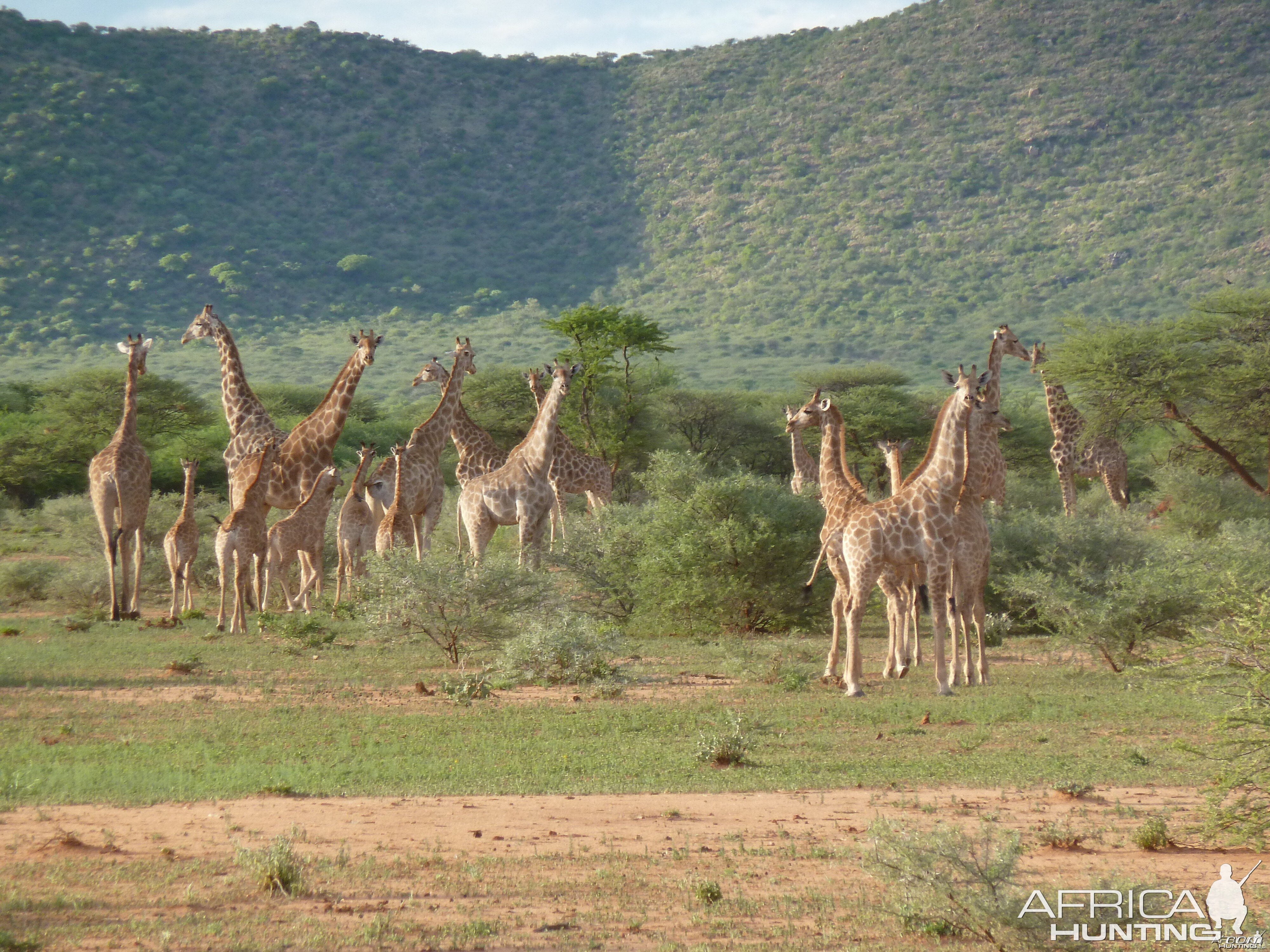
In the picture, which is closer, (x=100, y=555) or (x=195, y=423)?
(x=100, y=555)

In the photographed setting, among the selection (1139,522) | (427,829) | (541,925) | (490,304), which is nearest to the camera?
(541,925)

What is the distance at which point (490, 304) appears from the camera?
6738 cm

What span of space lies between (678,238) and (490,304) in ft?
38.5

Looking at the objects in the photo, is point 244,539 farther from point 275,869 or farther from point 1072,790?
point 1072,790

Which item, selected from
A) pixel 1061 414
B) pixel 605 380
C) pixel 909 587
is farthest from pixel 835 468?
pixel 605 380

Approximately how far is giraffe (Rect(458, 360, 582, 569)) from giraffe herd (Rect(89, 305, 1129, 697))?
22 mm

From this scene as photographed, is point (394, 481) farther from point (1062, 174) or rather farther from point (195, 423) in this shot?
point (1062, 174)

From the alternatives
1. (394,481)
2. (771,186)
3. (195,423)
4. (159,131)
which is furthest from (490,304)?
(394,481)

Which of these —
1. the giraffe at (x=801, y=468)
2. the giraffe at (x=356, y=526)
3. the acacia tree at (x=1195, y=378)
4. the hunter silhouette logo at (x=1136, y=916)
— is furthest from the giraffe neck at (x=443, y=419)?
the acacia tree at (x=1195, y=378)

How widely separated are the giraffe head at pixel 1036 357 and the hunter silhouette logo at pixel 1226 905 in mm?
11286

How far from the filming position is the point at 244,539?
14.3 metres

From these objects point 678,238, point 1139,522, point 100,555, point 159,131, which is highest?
point 159,131

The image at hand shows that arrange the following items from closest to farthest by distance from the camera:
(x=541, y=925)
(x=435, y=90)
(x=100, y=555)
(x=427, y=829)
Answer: (x=541, y=925) → (x=427, y=829) → (x=100, y=555) → (x=435, y=90)

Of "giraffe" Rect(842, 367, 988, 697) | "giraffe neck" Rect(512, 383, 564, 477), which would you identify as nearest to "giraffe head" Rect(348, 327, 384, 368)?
"giraffe neck" Rect(512, 383, 564, 477)
